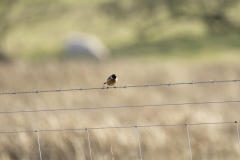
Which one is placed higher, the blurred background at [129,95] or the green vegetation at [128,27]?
the green vegetation at [128,27]

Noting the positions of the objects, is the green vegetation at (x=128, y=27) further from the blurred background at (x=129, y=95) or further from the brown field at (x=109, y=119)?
the brown field at (x=109, y=119)

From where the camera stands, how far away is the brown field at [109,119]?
830 cm

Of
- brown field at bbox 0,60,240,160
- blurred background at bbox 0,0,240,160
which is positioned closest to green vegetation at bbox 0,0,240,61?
blurred background at bbox 0,0,240,160

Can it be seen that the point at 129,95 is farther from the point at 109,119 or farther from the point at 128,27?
the point at 128,27

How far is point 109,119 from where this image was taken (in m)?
9.30

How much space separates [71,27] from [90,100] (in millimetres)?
29439

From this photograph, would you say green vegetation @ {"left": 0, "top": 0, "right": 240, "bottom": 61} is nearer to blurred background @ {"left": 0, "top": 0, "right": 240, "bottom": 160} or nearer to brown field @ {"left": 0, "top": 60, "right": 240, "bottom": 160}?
blurred background @ {"left": 0, "top": 0, "right": 240, "bottom": 160}

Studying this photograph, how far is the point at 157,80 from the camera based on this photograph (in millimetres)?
15328

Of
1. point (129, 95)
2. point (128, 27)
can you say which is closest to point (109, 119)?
point (129, 95)

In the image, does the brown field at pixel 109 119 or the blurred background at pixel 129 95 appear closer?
the brown field at pixel 109 119

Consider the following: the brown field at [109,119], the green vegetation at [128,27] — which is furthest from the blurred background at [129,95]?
the green vegetation at [128,27]

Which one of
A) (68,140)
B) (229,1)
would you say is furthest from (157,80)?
(229,1)

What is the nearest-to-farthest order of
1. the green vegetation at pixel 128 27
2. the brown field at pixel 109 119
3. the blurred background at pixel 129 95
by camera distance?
the brown field at pixel 109 119
the blurred background at pixel 129 95
the green vegetation at pixel 128 27

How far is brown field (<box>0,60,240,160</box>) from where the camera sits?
830 cm
